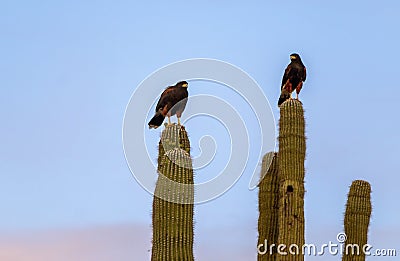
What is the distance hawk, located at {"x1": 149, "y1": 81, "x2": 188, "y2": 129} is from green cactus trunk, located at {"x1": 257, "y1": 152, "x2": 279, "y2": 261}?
1.58m

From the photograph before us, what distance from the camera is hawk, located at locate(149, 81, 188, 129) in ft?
34.2

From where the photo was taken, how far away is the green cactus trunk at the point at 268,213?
1050cm

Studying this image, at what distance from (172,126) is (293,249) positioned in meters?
2.32

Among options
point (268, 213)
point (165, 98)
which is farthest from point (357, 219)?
point (165, 98)

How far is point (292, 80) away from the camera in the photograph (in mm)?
10883

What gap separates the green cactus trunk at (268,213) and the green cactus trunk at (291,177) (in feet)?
1.11

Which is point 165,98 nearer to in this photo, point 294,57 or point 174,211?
point 294,57

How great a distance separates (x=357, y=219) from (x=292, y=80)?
2.26 meters

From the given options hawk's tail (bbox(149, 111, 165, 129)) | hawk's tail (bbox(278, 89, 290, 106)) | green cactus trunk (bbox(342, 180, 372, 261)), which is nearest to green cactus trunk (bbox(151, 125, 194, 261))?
hawk's tail (bbox(149, 111, 165, 129))

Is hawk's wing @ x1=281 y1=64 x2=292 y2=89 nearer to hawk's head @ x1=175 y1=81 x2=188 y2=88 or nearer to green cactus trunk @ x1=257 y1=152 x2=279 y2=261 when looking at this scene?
green cactus trunk @ x1=257 y1=152 x2=279 y2=261

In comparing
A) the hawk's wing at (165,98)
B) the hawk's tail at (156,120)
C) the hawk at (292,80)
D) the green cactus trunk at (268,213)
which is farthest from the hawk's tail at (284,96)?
the hawk's tail at (156,120)

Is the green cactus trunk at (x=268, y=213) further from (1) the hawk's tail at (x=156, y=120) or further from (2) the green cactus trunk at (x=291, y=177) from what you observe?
(1) the hawk's tail at (x=156, y=120)

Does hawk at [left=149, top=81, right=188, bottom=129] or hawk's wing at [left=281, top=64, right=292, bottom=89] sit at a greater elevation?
hawk's wing at [left=281, top=64, right=292, bottom=89]

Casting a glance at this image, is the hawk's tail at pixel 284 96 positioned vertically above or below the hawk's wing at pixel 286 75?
below
